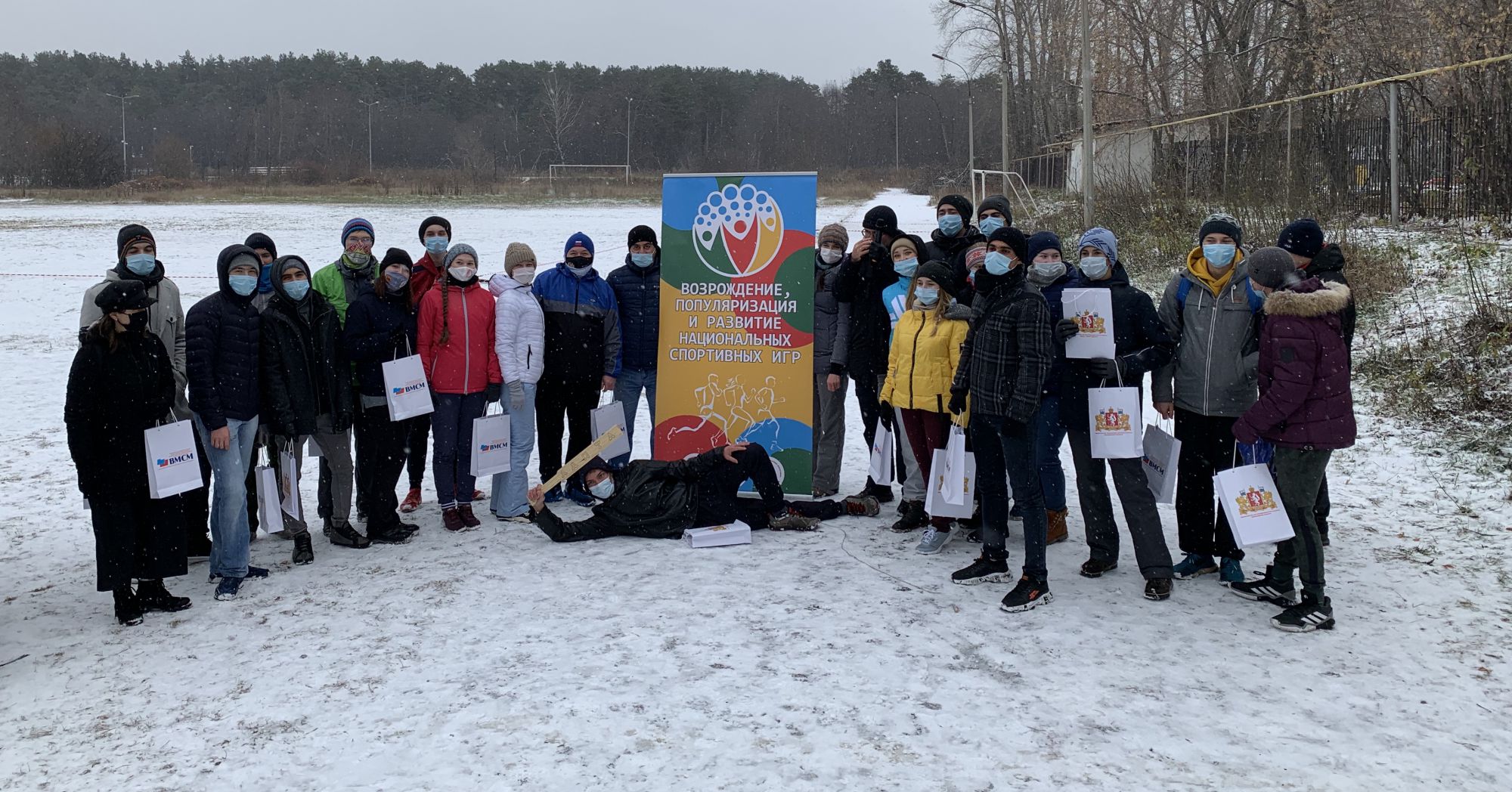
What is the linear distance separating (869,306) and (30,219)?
132ft

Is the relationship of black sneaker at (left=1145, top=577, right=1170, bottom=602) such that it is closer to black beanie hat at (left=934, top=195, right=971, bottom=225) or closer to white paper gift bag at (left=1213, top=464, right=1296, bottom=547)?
white paper gift bag at (left=1213, top=464, right=1296, bottom=547)

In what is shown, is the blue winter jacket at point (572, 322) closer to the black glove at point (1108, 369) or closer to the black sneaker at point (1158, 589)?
the black glove at point (1108, 369)

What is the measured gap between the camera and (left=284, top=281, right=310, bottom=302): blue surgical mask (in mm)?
6270

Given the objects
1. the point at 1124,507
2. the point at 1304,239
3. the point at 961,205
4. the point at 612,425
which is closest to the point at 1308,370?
the point at 1304,239

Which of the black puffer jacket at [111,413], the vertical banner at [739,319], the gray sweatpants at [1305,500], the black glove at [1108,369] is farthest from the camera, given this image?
the vertical banner at [739,319]

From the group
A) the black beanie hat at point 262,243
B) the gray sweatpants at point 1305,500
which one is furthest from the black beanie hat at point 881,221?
the black beanie hat at point 262,243

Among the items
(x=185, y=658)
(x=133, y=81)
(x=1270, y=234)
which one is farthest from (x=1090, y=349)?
(x=133, y=81)

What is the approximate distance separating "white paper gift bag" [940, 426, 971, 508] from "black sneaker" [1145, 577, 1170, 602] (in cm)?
109

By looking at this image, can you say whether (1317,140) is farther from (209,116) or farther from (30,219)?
(209,116)

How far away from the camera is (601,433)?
748cm

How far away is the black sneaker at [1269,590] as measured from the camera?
5418 millimetres

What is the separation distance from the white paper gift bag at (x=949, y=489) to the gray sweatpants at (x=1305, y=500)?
5.20 feet

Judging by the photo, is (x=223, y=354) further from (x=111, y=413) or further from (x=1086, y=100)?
(x=1086, y=100)

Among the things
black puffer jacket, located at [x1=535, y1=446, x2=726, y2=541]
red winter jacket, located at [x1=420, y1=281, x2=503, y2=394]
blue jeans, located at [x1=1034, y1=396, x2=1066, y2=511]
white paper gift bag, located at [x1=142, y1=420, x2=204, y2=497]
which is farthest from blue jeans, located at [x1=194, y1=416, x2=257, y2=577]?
blue jeans, located at [x1=1034, y1=396, x2=1066, y2=511]
